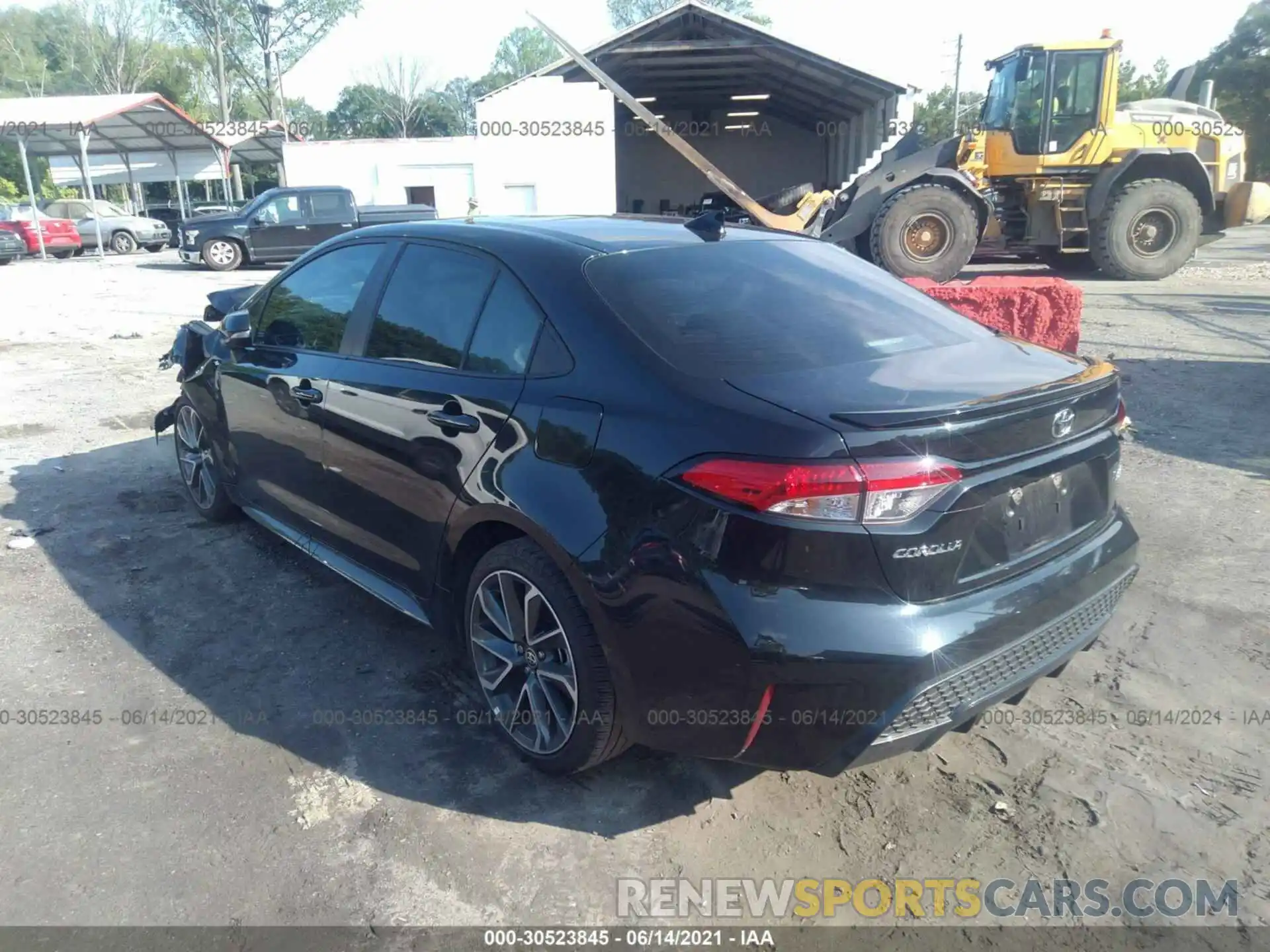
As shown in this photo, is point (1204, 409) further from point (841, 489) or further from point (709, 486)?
point (709, 486)

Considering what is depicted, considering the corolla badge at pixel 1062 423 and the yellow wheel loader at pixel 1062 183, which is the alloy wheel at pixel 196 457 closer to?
the corolla badge at pixel 1062 423

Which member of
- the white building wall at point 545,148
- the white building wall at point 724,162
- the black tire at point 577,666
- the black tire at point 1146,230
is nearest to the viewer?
the black tire at point 577,666

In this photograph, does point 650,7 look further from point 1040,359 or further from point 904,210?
point 1040,359

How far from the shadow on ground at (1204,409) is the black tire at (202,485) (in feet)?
18.7

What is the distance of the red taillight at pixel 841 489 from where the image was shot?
2.22m

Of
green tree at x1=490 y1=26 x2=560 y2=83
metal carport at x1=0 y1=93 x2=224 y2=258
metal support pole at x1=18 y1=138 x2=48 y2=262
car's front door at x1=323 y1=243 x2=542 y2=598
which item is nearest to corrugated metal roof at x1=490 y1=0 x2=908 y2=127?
metal carport at x1=0 y1=93 x2=224 y2=258

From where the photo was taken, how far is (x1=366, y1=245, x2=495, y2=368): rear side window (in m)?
3.20

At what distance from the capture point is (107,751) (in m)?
3.17

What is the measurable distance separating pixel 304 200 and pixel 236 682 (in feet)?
64.2

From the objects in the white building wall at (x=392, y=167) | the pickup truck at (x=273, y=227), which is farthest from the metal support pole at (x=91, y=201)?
the pickup truck at (x=273, y=227)

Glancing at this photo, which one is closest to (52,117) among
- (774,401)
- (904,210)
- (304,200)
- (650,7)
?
(304,200)

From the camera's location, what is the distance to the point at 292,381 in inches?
156

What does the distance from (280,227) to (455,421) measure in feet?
65.1

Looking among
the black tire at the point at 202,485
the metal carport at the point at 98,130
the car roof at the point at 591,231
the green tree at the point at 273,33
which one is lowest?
the black tire at the point at 202,485
